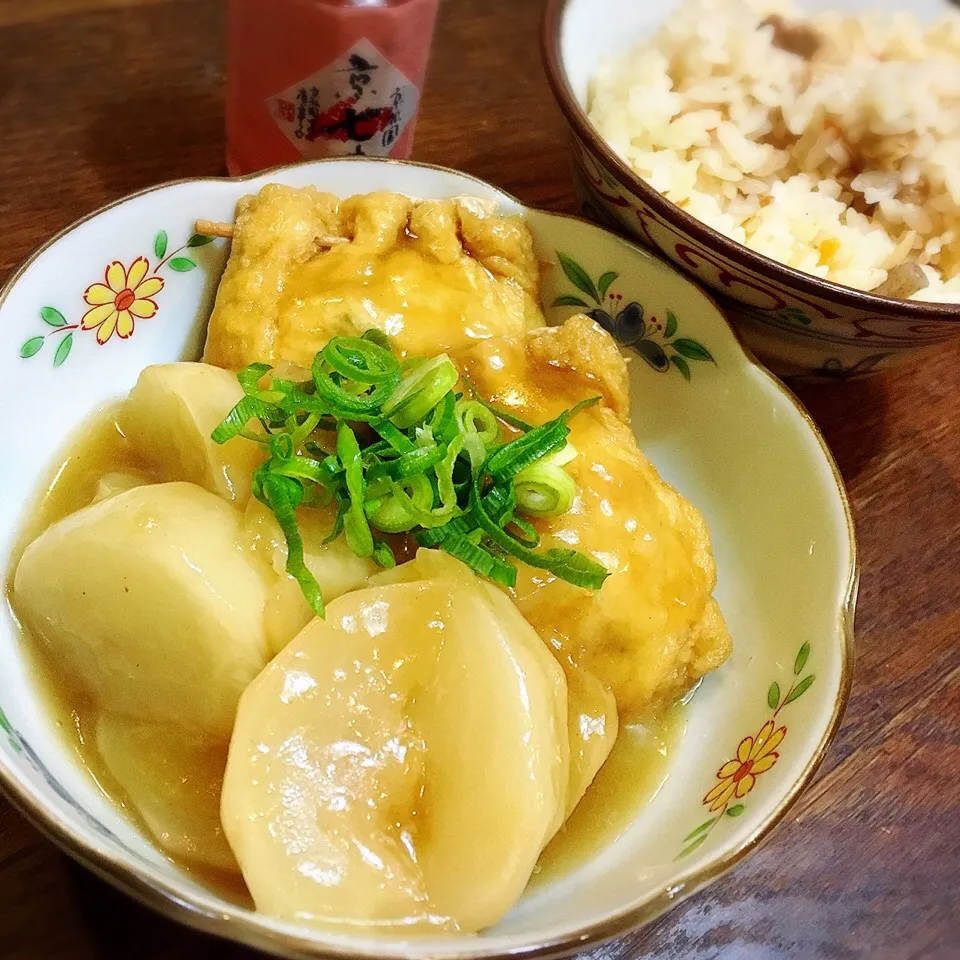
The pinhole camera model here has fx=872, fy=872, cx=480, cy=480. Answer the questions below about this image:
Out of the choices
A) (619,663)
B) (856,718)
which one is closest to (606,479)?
(619,663)

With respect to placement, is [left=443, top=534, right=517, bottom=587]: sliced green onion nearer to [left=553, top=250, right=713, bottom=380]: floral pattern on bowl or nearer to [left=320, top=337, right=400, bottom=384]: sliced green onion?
[left=320, top=337, right=400, bottom=384]: sliced green onion

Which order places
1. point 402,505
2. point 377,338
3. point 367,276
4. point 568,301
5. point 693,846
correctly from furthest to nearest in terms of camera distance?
point 568,301
point 367,276
point 377,338
point 402,505
point 693,846

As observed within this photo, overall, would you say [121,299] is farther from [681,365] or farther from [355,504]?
[681,365]

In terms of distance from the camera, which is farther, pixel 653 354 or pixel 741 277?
pixel 653 354

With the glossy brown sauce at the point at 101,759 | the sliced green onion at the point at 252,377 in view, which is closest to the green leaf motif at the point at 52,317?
the glossy brown sauce at the point at 101,759

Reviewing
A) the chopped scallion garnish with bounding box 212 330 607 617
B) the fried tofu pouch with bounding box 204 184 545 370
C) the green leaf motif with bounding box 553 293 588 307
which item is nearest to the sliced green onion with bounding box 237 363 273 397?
the chopped scallion garnish with bounding box 212 330 607 617

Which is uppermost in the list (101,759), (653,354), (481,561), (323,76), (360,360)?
(323,76)

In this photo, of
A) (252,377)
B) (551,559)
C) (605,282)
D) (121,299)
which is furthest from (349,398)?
(605,282)

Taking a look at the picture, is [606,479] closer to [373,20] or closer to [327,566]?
[327,566]
